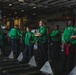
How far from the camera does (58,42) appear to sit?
11.4 metres

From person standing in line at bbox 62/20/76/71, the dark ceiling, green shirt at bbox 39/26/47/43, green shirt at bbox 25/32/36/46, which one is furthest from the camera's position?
the dark ceiling

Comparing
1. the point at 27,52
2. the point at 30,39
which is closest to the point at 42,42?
the point at 30,39

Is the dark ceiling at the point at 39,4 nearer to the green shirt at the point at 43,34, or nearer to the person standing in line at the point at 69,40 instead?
the green shirt at the point at 43,34

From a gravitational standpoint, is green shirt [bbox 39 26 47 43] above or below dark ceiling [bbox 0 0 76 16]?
below

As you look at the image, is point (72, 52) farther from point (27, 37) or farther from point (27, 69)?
point (27, 37)

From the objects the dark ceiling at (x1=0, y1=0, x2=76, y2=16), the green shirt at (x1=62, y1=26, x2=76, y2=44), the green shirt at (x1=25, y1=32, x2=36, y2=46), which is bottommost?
the green shirt at (x1=25, y1=32, x2=36, y2=46)

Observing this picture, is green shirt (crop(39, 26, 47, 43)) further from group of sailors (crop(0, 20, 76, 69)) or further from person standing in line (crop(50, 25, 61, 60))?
person standing in line (crop(50, 25, 61, 60))

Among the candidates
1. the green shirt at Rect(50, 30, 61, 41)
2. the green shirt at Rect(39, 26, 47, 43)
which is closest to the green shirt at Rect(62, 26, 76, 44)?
the green shirt at Rect(39, 26, 47, 43)

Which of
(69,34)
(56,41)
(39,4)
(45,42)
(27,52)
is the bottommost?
(27,52)

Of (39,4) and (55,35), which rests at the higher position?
(39,4)

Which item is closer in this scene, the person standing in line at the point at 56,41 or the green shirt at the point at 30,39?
the green shirt at the point at 30,39

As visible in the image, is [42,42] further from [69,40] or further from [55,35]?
[55,35]

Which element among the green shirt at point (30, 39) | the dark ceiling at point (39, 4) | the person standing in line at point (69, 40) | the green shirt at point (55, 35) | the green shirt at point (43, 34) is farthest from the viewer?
the dark ceiling at point (39, 4)

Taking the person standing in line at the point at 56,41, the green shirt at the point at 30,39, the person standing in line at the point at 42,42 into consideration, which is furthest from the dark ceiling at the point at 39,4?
the person standing in line at the point at 42,42
